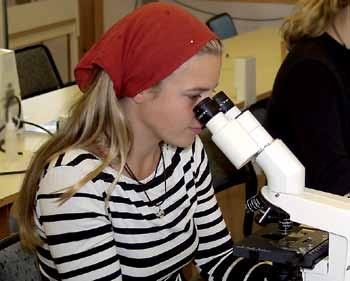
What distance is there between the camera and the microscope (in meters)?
1.15

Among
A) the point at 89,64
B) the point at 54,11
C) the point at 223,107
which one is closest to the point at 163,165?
the point at 89,64

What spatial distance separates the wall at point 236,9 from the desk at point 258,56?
77cm

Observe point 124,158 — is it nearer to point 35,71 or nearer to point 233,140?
point 233,140

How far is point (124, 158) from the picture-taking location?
1594mm

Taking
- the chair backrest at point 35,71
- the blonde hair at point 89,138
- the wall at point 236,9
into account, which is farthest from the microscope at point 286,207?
the wall at point 236,9

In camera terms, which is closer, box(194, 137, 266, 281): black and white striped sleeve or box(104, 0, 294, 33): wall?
box(194, 137, 266, 281): black and white striped sleeve

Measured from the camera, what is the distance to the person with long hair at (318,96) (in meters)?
2.21

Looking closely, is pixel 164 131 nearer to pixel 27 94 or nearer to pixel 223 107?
pixel 223 107

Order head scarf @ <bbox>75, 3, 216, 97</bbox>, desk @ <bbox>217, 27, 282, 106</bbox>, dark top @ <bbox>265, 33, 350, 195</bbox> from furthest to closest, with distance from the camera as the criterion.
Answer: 1. desk @ <bbox>217, 27, 282, 106</bbox>
2. dark top @ <bbox>265, 33, 350, 195</bbox>
3. head scarf @ <bbox>75, 3, 216, 97</bbox>

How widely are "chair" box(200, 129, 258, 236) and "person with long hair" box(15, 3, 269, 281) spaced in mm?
620

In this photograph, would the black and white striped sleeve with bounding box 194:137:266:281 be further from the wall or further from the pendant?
the wall

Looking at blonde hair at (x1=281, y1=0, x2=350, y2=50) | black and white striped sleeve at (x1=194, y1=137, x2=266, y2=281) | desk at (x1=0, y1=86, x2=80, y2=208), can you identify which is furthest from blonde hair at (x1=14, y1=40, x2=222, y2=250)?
blonde hair at (x1=281, y1=0, x2=350, y2=50)

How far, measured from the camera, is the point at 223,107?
124 centimetres

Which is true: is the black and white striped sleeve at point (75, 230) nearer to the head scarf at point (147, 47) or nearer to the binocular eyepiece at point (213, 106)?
the head scarf at point (147, 47)
